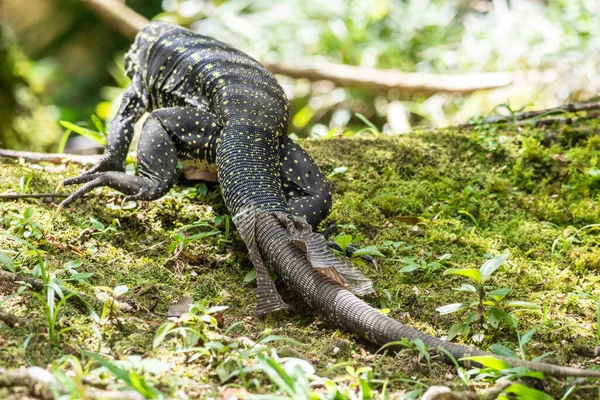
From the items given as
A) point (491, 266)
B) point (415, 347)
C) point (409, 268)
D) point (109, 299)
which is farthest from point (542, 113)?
point (109, 299)

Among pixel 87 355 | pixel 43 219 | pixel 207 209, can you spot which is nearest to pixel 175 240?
pixel 207 209

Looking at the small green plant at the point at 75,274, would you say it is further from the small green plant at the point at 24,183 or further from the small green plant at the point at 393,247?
the small green plant at the point at 393,247

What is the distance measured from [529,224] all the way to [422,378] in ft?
6.87

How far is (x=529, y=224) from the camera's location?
4621 millimetres

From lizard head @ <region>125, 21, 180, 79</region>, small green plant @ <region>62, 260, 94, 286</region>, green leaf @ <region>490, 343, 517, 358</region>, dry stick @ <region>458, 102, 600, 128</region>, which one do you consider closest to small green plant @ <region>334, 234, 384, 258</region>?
green leaf @ <region>490, 343, 517, 358</region>

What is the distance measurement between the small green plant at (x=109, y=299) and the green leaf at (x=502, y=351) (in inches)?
74.8

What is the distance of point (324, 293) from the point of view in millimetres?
3457

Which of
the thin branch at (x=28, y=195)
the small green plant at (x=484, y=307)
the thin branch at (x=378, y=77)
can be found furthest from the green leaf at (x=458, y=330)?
the thin branch at (x=378, y=77)

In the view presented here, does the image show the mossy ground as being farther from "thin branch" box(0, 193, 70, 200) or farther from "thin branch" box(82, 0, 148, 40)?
"thin branch" box(82, 0, 148, 40)

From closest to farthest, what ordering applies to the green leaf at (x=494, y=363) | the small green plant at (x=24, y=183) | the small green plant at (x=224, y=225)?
1. the green leaf at (x=494, y=363)
2. the small green plant at (x=224, y=225)
3. the small green plant at (x=24, y=183)

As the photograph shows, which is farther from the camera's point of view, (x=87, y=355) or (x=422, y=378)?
(x=422, y=378)

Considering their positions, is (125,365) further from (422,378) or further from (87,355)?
(422,378)

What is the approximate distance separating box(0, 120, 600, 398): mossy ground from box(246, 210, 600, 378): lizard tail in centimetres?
11

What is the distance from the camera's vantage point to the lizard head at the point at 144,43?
228 inches
